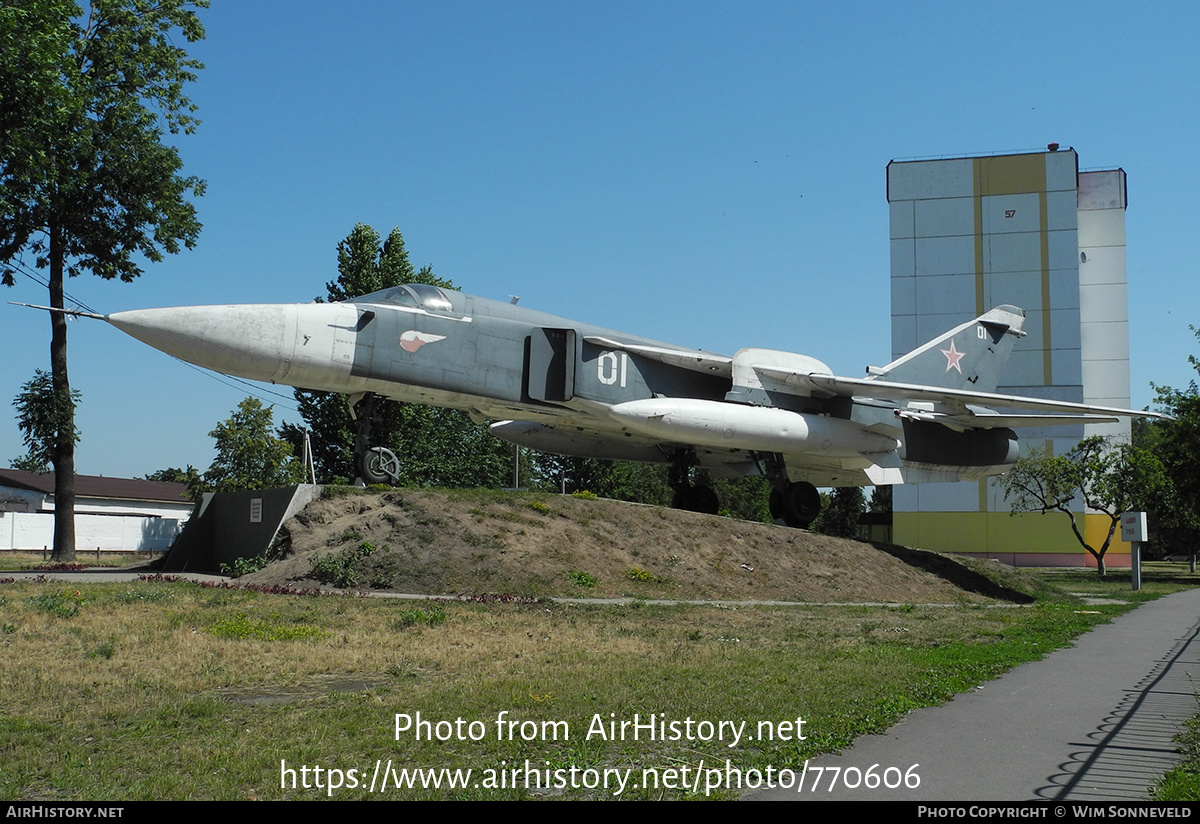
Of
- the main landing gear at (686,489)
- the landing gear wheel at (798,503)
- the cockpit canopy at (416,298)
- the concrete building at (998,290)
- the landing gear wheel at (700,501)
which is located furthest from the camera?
the concrete building at (998,290)

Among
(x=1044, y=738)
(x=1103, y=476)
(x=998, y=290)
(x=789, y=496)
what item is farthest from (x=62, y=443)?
(x=998, y=290)

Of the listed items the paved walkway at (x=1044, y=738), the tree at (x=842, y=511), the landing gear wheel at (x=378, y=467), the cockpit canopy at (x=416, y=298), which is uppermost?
the cockpit canopy at (x=416, y=298)

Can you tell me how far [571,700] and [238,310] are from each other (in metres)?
10.4

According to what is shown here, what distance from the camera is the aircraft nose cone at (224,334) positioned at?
14773 millimetres

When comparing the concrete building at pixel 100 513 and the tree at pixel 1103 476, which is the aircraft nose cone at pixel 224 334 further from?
the tree at pixel 1103 476

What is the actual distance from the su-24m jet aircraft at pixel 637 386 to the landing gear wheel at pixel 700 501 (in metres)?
0.04

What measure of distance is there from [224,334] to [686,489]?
505 inches

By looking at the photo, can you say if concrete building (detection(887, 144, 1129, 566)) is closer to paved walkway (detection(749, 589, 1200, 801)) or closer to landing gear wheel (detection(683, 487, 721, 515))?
landing gear wheel (detection(683, 487, 721, 515))

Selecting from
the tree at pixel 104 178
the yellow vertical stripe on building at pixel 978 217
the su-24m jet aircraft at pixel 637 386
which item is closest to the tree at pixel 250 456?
the tree at pixel 104 178

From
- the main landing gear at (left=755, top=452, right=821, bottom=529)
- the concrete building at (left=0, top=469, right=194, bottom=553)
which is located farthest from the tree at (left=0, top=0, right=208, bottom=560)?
the main landing gear at (left=755, top=452, right=821, bottom=529)

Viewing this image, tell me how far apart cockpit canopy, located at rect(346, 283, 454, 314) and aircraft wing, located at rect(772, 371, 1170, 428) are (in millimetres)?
8174

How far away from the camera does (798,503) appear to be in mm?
23625
